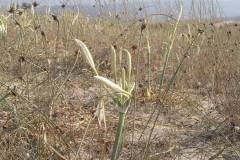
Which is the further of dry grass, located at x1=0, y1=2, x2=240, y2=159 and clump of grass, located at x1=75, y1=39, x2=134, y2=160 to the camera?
dry grass, located at x1=0, y1=2, x2=240, y2=159

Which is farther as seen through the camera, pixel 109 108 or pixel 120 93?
pixel 109 108

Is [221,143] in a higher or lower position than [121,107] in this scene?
lower

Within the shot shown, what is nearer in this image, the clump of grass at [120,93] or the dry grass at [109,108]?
the clump of grass at [120,93]

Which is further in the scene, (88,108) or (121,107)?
(88,108)

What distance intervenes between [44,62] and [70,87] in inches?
23.4

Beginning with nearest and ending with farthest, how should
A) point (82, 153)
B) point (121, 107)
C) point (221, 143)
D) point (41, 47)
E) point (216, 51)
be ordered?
point (121, 107) → point (82, 153) → point (221, 143) → point (216, 51) → point (41, 47)

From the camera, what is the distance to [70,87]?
128 inches

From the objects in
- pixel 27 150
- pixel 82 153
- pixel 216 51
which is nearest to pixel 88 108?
pixel 82 153

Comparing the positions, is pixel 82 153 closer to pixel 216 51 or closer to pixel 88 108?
pixel 88 108

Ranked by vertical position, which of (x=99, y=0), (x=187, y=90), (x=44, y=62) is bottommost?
(x=187, y=90)

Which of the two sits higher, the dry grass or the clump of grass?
the clump of grass

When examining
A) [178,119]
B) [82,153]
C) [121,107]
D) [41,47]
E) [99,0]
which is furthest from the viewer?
[99,0]

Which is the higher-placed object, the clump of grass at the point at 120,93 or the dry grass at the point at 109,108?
the clump of grass at the point at 120,93

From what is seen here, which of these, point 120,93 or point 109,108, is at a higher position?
point 120,93
